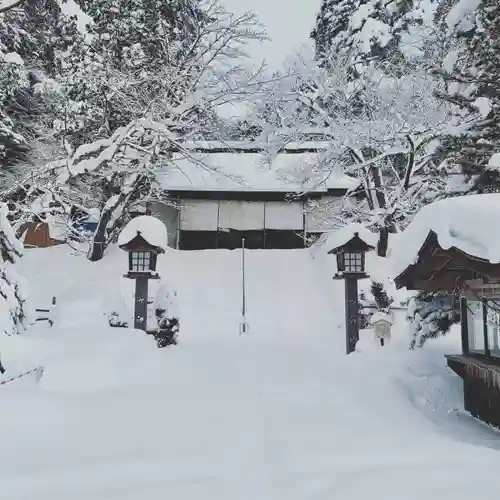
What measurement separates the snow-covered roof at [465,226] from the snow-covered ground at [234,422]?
1749 millimetres

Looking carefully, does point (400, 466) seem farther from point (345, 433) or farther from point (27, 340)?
point (27, 340)

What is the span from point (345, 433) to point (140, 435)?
6.36ft

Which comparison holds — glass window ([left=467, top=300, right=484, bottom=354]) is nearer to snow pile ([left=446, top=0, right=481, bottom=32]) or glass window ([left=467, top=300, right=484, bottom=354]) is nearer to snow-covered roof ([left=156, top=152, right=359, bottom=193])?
snow pile ([left=446, top=0, right=481, bottom=32])

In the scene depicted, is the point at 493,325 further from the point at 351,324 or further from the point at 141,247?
the point at 141,247

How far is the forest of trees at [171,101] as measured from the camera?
14297 mm

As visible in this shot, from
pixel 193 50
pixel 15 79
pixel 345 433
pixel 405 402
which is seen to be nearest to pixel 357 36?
pixel 193 50

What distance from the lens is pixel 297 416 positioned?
5.77 m

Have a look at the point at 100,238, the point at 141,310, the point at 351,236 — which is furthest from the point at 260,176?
the point at 141,310

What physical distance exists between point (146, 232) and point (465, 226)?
6.81 metres

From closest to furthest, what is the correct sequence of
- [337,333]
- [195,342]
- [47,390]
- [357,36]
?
[47,390], [195,342], [337,333], [357,36]

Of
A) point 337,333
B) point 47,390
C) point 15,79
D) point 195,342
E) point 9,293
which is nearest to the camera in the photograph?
point 47,390

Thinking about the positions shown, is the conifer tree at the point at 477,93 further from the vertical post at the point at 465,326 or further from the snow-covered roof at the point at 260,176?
the snow-covered roof at the point at 260,176

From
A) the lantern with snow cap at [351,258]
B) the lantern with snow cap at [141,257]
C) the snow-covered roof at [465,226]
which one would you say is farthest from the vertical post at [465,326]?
the lantern with snow cap at [141,257]

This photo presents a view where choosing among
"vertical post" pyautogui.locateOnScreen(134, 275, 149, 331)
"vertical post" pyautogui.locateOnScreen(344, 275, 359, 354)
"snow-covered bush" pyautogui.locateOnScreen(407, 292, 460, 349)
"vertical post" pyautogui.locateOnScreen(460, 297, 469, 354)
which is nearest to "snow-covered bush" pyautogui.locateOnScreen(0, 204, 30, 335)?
"vertical post" pyautogui.locateOnScreen(134, 275, 149, 331)
